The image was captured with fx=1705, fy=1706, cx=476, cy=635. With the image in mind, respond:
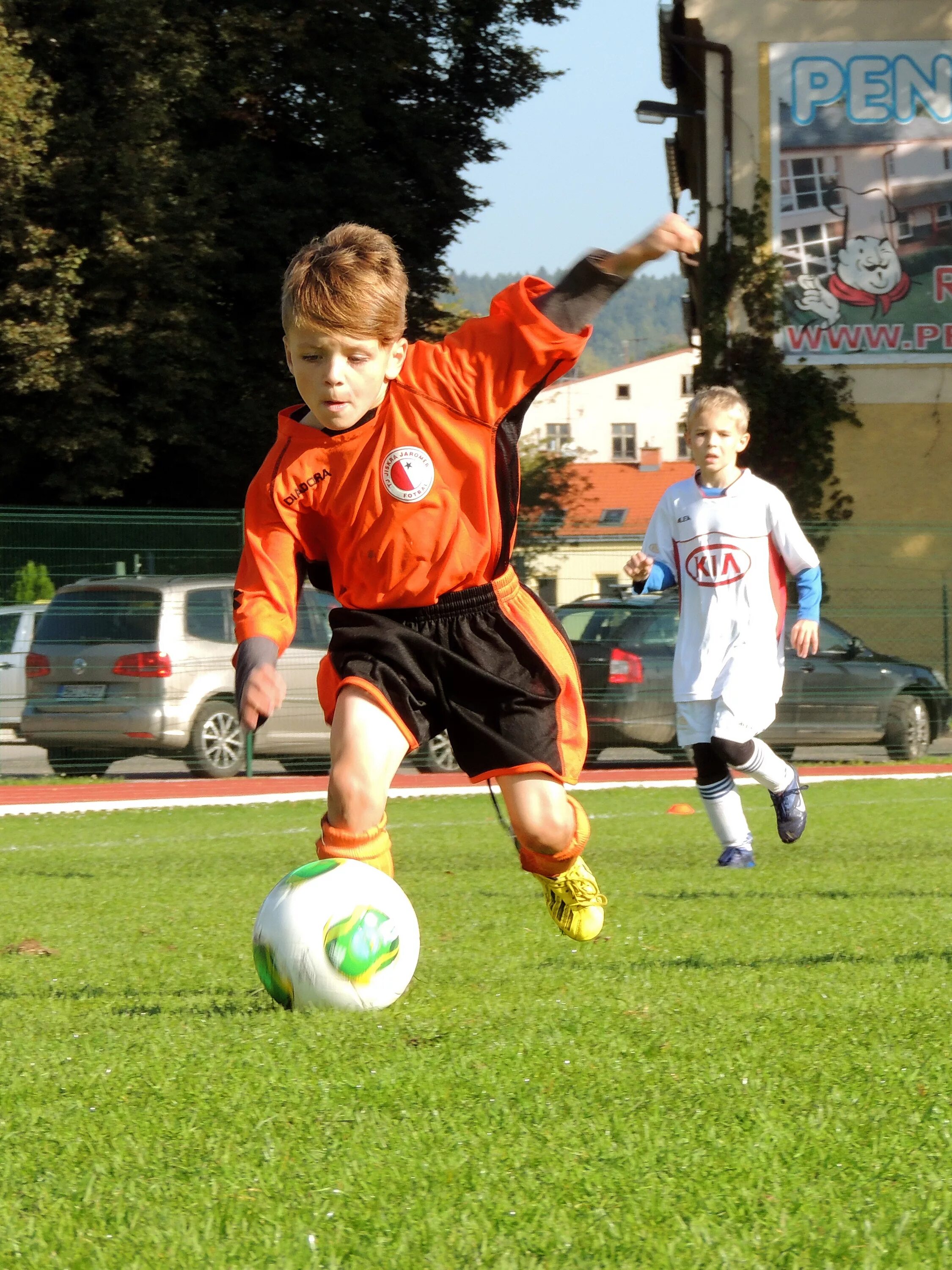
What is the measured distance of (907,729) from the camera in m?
17.1

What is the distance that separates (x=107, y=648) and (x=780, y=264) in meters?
13.6

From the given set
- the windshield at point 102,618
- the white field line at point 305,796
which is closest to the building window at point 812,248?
the white field line at point 305,796

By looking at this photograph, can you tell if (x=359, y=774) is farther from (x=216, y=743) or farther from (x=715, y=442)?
(x=216, y=743)

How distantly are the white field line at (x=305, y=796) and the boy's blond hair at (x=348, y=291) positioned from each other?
7.88 meters

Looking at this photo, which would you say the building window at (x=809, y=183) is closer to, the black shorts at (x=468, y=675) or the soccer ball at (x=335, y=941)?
the black shorts at (x=468, y=675)

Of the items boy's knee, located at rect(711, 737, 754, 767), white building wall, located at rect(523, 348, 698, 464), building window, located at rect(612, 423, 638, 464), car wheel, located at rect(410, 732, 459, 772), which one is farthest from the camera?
building window, located at rect(612, 423, 638, 464)

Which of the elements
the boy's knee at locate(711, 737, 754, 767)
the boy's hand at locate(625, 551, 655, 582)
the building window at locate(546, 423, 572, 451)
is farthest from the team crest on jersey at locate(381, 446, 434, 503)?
the building window at locate(546, 423, 572, 451)

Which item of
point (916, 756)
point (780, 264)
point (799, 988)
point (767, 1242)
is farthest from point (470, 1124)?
point (780, 264)

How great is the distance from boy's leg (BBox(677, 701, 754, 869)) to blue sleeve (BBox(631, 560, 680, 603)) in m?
0.56

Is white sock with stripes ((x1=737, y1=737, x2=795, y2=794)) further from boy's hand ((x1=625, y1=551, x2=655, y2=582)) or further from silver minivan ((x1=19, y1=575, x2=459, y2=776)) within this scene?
silver minivan ((x1=19, y1=575, x2=459, y2=776))

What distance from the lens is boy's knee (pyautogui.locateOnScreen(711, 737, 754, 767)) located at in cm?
754

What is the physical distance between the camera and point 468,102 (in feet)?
93.3

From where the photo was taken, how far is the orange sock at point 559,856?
4.66 m

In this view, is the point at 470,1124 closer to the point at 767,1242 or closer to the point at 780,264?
the point at 767,1242
